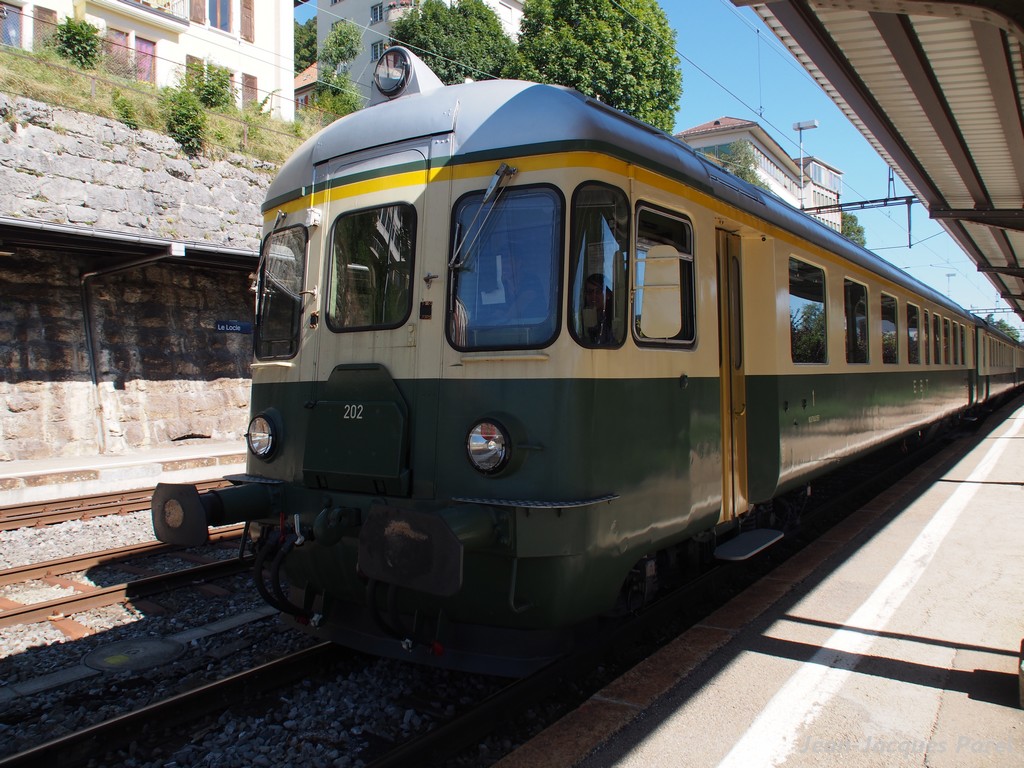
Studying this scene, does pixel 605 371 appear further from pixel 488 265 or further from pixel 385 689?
pixel 385 689

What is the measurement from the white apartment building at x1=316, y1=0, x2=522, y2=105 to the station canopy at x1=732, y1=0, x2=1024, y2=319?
41.5 meters

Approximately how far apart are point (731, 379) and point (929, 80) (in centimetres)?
426

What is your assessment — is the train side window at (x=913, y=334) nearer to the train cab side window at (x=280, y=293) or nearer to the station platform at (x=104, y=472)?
the train cab side window at (x=280, y=293)

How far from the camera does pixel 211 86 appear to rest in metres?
22.3

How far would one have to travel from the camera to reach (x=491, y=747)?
12.2 ft

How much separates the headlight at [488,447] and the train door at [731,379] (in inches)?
79.9

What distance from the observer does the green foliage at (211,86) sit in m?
22.2

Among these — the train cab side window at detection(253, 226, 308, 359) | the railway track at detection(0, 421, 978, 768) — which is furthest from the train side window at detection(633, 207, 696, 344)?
the train cab side window at detection(253, 226, 308, 359)

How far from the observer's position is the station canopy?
224 inches

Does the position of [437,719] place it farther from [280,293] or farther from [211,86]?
[211,86]

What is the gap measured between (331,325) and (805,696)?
321 centimetres

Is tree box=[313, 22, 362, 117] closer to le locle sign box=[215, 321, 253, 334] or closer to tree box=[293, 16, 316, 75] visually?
tree box=[293, 16, 316, 75]

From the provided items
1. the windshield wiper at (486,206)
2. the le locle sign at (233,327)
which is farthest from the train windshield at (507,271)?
the le locle sign at (233,327)

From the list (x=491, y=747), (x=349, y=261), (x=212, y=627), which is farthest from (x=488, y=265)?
(x=212, y=627)
